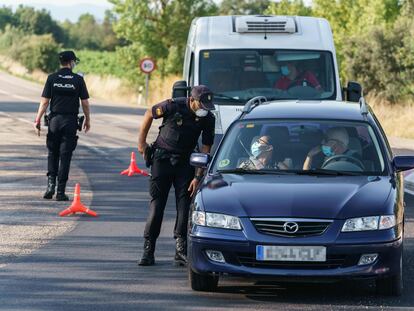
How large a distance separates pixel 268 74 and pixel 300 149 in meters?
7.25

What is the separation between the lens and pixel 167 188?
35.3 feet

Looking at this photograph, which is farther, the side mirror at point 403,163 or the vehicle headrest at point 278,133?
the vehicle headrest at point 278,133

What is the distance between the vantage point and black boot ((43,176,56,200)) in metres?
16.0

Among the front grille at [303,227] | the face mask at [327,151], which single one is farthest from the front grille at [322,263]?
the face mask at [327,151]

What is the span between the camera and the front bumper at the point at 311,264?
29.1 feet

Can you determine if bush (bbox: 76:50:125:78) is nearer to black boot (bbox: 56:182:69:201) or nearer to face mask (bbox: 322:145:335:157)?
black boot (bbox: 56:182:69:201)

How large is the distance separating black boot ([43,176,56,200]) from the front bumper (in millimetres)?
7226

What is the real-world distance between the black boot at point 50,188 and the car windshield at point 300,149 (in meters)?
5.78

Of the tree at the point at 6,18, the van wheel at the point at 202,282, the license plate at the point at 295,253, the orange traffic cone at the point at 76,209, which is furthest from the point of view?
the tree at the point at 6,18

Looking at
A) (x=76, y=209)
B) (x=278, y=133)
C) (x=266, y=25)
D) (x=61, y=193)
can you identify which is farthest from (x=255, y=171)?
(x=266, y=25)

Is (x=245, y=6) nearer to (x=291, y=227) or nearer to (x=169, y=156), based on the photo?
(x=169, y=156)

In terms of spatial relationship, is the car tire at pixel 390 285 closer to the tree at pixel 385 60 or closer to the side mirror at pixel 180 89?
the side mirror at pixel 180 89

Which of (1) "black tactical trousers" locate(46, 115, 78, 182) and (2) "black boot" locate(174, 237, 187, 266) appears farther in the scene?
(1) "black tactical trousers" locate(46, 115, 78, 182)

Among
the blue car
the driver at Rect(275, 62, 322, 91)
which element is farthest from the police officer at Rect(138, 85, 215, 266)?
the driver at Rect(275, 62, 322, 91)
